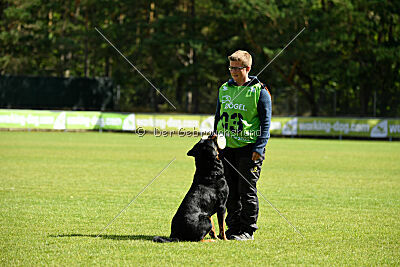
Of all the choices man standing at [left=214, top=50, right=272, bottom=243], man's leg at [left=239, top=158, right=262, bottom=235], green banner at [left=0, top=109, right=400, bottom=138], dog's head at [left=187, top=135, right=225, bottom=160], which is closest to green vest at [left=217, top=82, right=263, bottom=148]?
man standing at [left=214, top=50, right=272, bottom=243]

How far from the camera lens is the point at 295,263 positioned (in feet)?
19.1

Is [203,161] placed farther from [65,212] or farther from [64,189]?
[64,189]

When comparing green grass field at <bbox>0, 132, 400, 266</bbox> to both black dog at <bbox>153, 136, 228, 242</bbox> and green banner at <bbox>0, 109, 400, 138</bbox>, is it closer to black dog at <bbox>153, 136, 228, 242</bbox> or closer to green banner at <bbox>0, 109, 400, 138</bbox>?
black dog at <bbox>153, 136, 228, 242</bbox>

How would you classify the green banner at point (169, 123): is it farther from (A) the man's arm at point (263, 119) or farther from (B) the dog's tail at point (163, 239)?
(B) the dog's tail at point (163, 239)

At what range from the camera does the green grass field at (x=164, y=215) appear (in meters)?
6.10

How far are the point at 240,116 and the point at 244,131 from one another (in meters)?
0.19

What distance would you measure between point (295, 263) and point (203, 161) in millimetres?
1566

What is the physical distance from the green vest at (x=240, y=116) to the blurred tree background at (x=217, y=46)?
104 ft

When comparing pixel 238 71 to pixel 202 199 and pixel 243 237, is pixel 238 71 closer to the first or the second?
pixel 202 199

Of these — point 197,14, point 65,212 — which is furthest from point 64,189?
point 197,14

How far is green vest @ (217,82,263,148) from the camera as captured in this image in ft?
22.5

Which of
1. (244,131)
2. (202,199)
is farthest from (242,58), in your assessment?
(202,199)

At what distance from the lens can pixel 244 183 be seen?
275 inches

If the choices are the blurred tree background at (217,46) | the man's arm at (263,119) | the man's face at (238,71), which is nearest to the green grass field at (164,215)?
the man's arm at (263,119)
